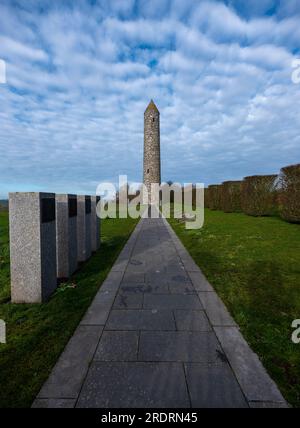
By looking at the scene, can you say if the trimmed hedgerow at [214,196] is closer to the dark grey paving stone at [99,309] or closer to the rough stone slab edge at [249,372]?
the dark grey paving stone at [99,309]

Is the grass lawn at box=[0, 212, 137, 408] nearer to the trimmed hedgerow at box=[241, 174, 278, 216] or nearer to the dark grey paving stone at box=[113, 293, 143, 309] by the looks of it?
the dark grey paving stone at box=[113, 293, 143, 309]

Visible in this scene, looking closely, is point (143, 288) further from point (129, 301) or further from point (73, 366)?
point (73, 366)

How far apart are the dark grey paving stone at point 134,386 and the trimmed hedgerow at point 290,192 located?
41.0 ft

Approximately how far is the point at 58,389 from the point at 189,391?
113 cm

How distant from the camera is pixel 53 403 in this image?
1.81 metres

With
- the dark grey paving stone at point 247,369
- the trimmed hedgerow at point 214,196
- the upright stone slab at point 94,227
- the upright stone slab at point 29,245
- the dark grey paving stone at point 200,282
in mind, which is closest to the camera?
the dark grey paving stone at point 247,369

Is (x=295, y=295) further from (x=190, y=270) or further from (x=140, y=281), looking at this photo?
(x=140, y=281)

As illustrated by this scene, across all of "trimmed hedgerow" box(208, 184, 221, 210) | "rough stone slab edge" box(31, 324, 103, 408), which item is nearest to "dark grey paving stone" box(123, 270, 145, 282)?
"rough stone slab edge" box(31, 324, 103, 408)

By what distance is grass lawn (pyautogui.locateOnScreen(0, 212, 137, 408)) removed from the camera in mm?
1964

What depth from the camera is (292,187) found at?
12039 millimetres

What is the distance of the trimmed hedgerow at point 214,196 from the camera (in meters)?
23.0

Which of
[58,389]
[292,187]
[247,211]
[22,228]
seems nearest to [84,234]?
[22,228]

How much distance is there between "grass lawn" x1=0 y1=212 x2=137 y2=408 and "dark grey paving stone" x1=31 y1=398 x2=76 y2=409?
0.26ft

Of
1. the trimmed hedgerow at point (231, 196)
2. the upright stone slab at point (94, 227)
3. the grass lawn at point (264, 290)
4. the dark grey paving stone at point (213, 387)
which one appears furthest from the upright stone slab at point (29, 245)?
the trimmed hedgerow at point (231, 196)
